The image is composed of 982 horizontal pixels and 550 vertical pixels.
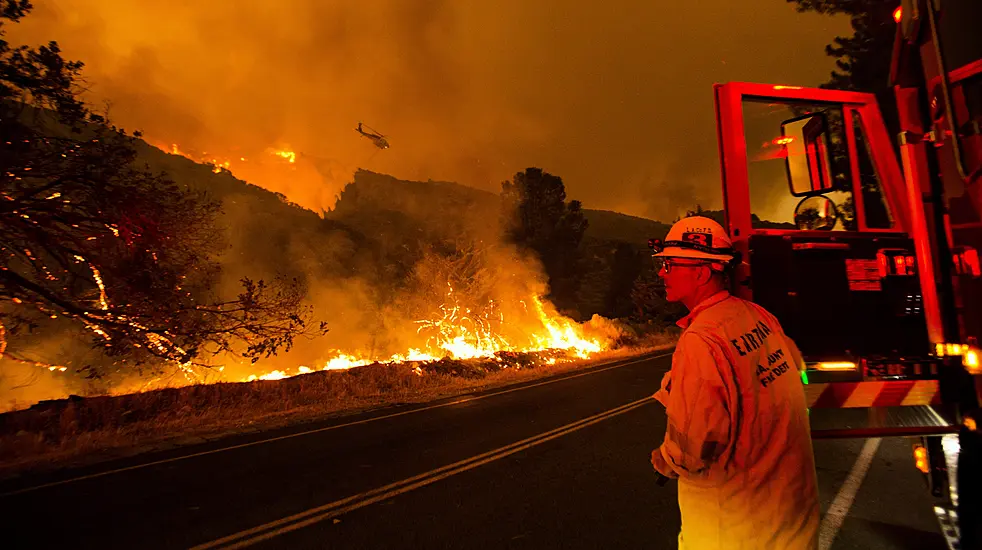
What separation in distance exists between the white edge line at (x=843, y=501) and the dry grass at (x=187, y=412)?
8.89 m

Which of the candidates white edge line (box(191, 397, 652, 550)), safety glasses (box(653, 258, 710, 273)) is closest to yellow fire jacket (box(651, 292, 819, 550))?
safety glasses (box(653, 258, 710, 273))

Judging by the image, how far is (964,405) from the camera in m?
2.97

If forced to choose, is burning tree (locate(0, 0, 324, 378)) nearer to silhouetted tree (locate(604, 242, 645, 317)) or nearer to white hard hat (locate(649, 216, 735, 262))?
white hard hat (locate(649, 216, 735, 262))

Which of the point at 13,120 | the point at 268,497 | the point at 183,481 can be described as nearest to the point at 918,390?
the point at 268,497

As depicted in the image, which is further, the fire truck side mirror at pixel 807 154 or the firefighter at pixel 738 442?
the fire truck side mirror at pixel 807 154

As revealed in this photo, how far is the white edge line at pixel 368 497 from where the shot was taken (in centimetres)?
441

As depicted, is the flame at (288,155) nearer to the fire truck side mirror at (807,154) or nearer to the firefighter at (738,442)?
the fire truck side mirror at (807,154)

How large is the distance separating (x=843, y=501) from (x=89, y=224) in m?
13.0

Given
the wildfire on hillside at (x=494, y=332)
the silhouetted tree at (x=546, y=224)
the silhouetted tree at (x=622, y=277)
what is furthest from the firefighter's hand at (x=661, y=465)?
the silhouetted tree at (x=622, y=277)

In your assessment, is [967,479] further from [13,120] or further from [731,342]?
[13,120]

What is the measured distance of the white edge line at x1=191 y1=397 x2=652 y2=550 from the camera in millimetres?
4410

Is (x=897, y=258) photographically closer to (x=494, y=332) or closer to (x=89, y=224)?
(x=89, y=224)

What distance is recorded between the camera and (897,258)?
358cm

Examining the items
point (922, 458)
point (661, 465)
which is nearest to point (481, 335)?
point (922, 458)
